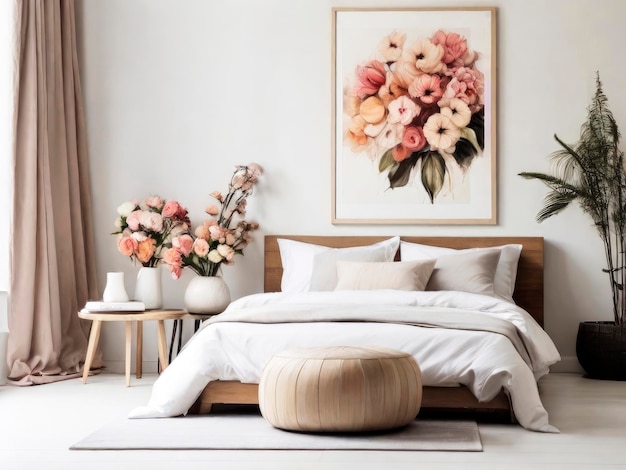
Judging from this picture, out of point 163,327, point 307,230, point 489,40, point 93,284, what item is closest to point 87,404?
point 163,327

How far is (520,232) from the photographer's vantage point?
5695 mm

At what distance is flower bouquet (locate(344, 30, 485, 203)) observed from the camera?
573 centimetres

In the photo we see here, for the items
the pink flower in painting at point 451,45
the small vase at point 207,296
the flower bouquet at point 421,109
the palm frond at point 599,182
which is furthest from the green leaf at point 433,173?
the small vase at point 207,296

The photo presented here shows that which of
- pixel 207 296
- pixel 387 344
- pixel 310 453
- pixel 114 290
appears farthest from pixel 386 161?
pixel 310 453

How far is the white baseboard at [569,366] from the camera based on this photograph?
5.70m

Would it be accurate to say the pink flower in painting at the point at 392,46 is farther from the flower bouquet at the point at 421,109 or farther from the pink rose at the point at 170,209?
the pink rose at the point at 170,209

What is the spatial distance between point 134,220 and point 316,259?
115 centimetres

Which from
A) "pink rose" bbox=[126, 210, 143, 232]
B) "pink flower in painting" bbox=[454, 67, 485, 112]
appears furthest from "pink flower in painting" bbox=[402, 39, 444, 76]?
"pink rose" bbox=[126, 210, 143, 232]

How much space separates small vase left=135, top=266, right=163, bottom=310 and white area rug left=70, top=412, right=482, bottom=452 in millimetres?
1635

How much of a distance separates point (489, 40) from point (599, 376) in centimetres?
226

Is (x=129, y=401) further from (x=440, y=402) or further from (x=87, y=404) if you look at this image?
(x=440, y=402)

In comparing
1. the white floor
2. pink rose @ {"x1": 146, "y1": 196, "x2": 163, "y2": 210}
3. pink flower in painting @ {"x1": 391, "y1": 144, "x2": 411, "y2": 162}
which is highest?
pink flower in painting @ {"x1": 391, "y1": 144, "x2": 411, "y2": 162}

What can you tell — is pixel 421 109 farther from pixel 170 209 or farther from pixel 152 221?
pixel 152 221

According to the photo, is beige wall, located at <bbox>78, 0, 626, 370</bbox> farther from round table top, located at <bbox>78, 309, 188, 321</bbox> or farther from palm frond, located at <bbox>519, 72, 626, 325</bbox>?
round table top, located at <bbox>78, 309, 188, 321</bbox>
